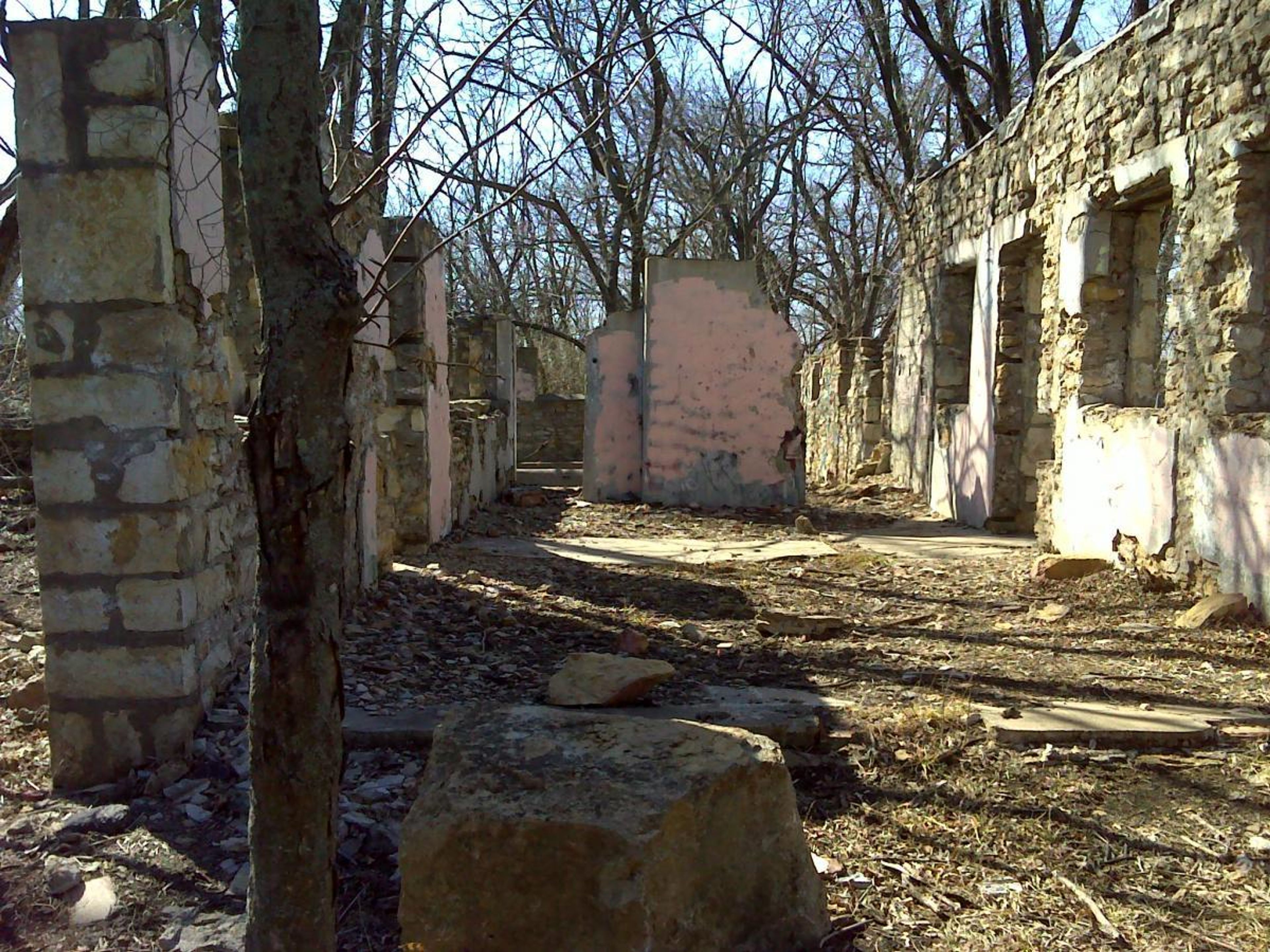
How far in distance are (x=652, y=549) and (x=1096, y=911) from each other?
5.36 meters

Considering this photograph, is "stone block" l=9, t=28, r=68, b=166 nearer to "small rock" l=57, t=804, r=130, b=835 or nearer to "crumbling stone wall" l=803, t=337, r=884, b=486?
"small rock" l=57, t=804, r=130, b=835

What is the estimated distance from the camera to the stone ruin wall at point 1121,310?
16.5 feet

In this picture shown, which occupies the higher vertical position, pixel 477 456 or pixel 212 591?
pixel 477 456

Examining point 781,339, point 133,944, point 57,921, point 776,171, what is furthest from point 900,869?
point 776,171

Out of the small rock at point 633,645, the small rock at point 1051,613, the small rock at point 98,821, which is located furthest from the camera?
the small rock at point 1051,613

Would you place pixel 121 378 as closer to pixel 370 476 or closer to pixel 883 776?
pixel 370 476

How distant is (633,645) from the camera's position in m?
4.50

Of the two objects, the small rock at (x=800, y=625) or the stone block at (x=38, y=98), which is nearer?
the stone block at (x=38, y=98)

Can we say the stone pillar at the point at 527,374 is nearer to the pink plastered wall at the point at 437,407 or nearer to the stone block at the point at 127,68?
the pink plastered wall at the point at 437,407

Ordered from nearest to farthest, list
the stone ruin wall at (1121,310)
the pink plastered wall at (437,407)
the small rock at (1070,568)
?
1. the stone ruin wall at (1121,310)
2. the small rock at (1070,568)
3. the pink plastered wall at (437,407)

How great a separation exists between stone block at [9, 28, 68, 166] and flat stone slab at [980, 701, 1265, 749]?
3407 mm

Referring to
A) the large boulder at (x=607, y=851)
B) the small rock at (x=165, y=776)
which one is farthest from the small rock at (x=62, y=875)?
the large boulder at (x=607, y=851)

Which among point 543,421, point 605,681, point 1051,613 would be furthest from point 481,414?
point 605,681

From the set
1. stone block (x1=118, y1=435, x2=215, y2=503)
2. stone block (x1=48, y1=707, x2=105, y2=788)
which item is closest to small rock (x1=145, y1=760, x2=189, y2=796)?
stone block (x1=48, y1=707, x2=105, y2=788)
